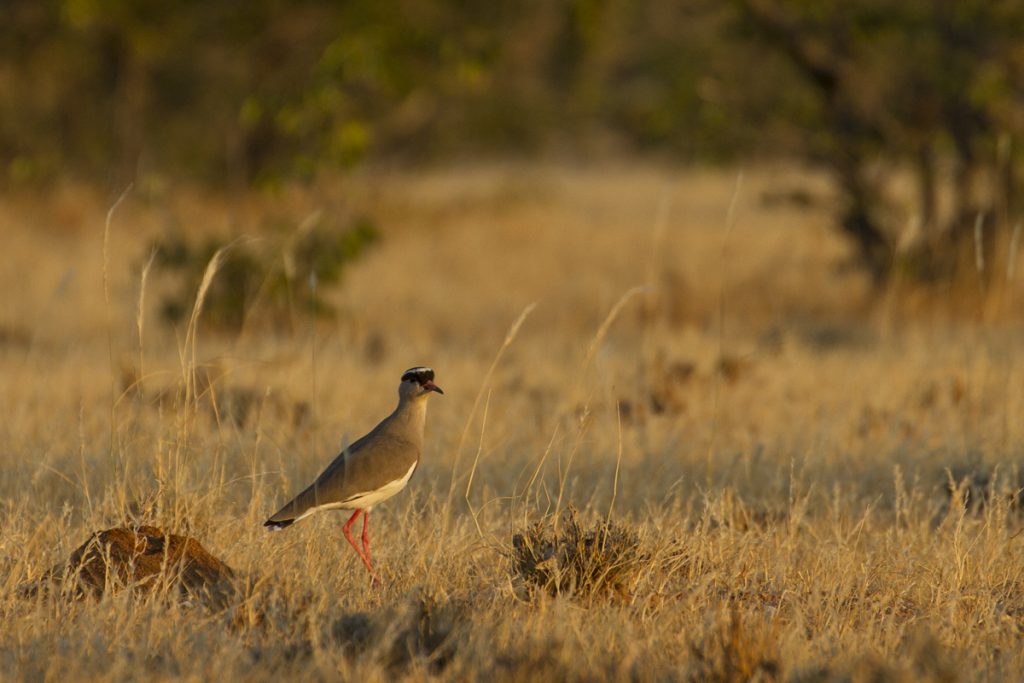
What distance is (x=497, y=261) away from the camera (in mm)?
17062

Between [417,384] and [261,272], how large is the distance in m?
6.37

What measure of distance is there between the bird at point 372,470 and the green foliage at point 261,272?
19.5ft

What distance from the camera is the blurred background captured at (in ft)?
37.1

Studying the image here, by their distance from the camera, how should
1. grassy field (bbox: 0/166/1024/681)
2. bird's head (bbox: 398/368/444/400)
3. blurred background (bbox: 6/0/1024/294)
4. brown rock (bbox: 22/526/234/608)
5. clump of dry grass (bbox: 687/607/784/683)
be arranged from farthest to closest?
blurred background (bbox: 6/0/1024/294), bird's head (bbox: 398/368/444/400), brown rock (bbox: 22/526/234/608), grassy field (bbox: 0/166/1024/681), clump of dry grass (bbox: 687/607/784/683)

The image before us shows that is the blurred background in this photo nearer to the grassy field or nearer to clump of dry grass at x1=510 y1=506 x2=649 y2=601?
the grassy field

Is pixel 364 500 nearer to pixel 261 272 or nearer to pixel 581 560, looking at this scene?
pixel 581 560

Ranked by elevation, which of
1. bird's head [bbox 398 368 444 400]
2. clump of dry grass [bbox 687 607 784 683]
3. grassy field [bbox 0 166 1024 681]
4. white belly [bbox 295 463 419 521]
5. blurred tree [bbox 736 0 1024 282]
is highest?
blurred tree [bbox 736 0 1024 282]

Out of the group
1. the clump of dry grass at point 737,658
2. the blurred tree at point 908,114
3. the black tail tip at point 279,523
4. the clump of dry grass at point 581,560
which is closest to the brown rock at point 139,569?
the black tail tip at point 279,523

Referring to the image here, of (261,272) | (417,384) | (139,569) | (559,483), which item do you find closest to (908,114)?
(261,272)

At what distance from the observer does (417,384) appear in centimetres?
498

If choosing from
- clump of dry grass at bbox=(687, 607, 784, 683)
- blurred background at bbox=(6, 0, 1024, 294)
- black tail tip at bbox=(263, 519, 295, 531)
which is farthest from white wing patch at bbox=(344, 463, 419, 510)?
blurred background at bbox=(6, 0, 1024, 294)

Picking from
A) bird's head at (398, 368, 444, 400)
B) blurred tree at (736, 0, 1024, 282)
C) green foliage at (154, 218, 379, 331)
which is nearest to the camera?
bird's head at (398, 368, 444, 400)

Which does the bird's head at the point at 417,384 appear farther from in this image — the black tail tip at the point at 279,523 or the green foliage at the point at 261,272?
the green foliage at the point at 261,272

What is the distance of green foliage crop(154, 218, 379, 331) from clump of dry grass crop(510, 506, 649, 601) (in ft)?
21.0
